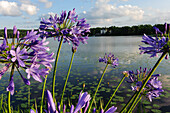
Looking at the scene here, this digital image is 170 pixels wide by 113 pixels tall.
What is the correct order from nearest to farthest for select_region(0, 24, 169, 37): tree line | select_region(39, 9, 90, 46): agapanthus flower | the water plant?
the water plant
select_region(39, 9, 90, 46): agapanthus flower
select_region(0, 24, 169, 37): tree line

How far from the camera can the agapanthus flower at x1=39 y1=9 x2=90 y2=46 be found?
2000mm

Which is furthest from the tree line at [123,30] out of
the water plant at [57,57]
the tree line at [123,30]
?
the water plant at [57,57]

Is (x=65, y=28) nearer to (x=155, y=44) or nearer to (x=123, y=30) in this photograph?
(x=155, y=44)

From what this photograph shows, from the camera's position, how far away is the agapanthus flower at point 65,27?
2.00 meters

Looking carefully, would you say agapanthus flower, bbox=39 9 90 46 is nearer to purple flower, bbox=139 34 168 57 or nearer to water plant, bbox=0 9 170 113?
water plant, bbox=0 9 170 113

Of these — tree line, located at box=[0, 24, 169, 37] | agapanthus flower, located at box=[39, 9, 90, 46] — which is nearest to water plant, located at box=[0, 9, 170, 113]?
agapanthus flower, located at box=[39, 9, 90, 46]

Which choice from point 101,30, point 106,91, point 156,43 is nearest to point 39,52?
point 156,43

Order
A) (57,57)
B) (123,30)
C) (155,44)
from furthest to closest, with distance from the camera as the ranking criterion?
1. (123,30)
2. (57,57)
3. (155,44)

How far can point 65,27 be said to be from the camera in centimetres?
217

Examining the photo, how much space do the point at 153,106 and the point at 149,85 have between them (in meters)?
4.28

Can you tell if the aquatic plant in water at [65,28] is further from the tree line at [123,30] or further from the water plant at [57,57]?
the tree line at [123,30]

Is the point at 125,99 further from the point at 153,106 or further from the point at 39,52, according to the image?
the point at 39,52

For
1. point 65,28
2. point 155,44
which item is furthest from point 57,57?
point 155,44

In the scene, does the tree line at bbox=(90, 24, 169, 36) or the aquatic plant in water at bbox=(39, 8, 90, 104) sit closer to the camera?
the aquatic plant in water at bbox=(39, 8, 90, 104)
